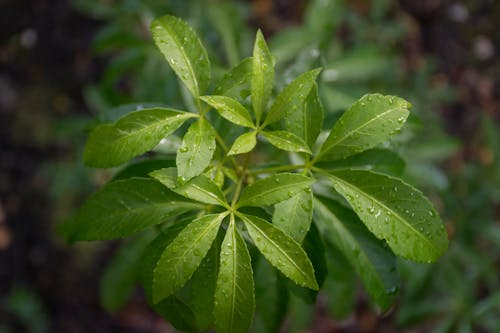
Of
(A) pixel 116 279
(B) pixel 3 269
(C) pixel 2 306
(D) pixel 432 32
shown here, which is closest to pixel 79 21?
(B) pixel 3 269

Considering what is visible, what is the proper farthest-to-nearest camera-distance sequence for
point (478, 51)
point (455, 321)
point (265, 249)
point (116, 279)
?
point (478, 51) < point (455, 321) < point (116, 279) < point (265, 249)

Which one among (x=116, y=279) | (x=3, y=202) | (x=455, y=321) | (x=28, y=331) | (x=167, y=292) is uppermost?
(x=167, y=292)

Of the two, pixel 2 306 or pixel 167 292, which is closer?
pixel 167 292

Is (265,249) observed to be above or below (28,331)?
above

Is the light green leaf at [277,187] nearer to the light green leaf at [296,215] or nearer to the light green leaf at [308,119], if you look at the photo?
the light green leaf at [296,215]

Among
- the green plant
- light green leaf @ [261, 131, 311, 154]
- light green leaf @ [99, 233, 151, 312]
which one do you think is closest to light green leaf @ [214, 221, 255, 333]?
the green plant

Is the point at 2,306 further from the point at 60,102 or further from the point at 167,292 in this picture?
the point at 167,292

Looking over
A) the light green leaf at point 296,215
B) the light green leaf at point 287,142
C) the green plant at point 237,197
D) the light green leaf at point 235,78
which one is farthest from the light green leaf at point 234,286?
the light green leaf at point 235,78
